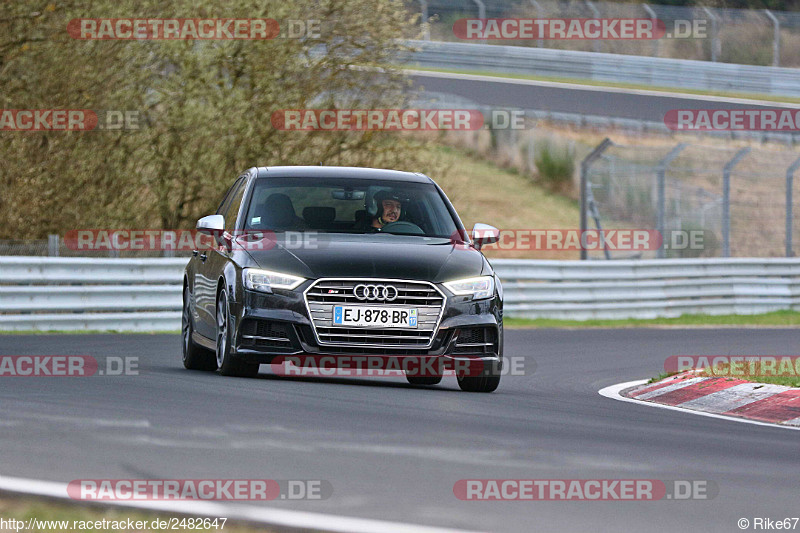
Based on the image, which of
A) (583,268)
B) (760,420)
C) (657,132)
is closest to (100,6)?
(583,268)

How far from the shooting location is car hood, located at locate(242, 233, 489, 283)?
10367mm

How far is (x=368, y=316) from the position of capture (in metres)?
10.4

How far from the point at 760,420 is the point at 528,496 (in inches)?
162

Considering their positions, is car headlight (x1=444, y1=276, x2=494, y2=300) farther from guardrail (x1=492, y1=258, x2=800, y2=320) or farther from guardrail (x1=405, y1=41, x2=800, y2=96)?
guardrail (x1=405, y1=41, x2=800, y2=96)

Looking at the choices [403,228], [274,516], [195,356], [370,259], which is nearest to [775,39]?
[195,356]

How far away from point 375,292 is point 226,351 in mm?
1250

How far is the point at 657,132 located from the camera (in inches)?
1577

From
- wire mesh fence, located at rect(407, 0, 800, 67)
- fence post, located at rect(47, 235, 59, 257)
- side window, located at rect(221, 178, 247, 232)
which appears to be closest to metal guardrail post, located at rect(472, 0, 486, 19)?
wire mesh fence, located at rect(407, 0, 800, 67)

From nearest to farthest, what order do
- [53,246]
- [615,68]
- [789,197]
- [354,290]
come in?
[354,290], [53,246], [789,197], [615,68]

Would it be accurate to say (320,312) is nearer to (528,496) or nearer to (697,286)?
(528,496)

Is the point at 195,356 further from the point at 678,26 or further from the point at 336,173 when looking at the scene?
the point at 678,26

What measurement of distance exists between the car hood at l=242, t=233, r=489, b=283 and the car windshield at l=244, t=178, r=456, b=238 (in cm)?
29

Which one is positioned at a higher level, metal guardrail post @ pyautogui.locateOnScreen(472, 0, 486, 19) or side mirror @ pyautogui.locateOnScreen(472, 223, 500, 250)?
metal guardrail post @ pyautogui.locateOnScreen(472, 0, 486, 19)

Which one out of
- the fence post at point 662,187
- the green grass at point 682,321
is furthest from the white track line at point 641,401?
the fence post at point 662,187
